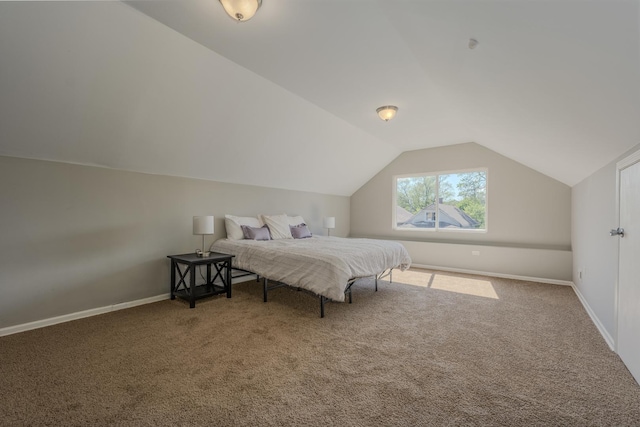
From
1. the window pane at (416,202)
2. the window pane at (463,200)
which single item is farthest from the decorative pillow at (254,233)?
the window pane at (463,200)

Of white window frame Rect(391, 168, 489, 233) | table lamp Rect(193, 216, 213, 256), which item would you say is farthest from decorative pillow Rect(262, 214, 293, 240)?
white window frame Rect(391, 168, 489, 233)

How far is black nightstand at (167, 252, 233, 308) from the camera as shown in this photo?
10.8 ft

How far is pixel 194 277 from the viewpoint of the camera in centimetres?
331

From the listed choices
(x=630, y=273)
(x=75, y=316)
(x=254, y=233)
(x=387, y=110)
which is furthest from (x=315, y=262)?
(x=75, y=316)

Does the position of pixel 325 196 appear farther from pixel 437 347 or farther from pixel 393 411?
pixel 393 411

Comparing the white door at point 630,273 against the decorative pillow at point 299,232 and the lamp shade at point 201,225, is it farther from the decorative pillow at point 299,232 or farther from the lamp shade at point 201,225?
the lamp shade at point 201,225

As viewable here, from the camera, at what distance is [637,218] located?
74.2 inches

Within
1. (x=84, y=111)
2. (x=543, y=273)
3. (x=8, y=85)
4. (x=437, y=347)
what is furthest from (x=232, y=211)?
(x=543, y=273)

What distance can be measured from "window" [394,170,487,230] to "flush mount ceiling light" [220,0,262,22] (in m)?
5.10

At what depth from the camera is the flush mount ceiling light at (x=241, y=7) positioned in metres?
1.70

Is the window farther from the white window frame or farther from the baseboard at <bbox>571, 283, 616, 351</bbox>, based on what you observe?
the baseboard at <bbox>571, 283, 616, 351</bbox>

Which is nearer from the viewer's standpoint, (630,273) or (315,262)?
(630,273)

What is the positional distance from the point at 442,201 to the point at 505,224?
4.04ft

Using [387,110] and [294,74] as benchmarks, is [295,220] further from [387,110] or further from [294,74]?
[294,74]
